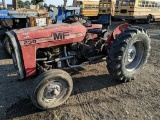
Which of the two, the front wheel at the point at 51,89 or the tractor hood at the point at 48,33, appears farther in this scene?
the tractor hood at the point at 48,33

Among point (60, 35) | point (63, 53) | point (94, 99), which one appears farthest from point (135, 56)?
point (60, 35)

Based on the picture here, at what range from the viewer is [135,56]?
4680mm

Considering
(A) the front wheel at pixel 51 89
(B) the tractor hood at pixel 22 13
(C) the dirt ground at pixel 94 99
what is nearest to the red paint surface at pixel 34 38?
(A) the front wheel at pixel 51 89

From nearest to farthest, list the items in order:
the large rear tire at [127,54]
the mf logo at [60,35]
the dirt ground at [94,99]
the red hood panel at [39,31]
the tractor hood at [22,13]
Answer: the dirt ground at [94,99] → the red hood panel at [39,31] → the mf logo at [60,35] → the large rear tire at [127,54] → the tractor hood at [22,13]

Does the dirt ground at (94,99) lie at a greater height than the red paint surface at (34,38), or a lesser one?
lesser

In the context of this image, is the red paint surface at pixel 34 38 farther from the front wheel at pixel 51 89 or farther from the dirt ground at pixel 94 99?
the dirt ground at pixel 94 99

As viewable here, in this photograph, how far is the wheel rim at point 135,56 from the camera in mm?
4488

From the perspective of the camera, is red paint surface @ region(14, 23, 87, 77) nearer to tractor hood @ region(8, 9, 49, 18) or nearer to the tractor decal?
the tractor decal

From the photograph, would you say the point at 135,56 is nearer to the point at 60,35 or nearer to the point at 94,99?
the point at 94,99

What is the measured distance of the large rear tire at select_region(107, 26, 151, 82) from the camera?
12.9 feet

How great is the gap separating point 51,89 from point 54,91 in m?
0.07

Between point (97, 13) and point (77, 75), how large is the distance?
14.4 metres

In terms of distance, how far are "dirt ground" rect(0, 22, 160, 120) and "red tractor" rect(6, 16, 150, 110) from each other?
25cm

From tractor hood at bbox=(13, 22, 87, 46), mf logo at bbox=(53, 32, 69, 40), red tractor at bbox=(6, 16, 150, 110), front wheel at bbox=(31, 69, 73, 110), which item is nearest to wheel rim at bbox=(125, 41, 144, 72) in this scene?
red tractor at bbox=(6, 16, 150, 110)
